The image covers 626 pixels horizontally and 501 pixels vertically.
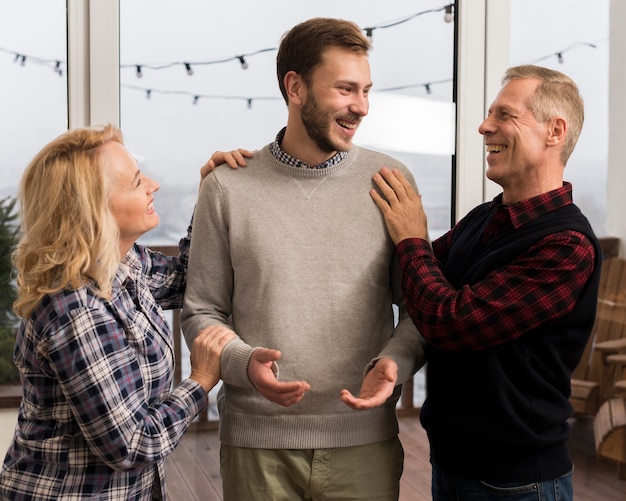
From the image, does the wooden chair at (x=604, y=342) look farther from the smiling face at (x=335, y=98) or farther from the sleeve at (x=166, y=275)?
the sleeve at (x=166, y=275)

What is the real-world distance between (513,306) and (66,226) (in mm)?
973

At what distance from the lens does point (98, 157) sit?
1718 mm

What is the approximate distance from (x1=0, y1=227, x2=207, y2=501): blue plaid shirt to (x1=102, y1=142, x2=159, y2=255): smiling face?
0.10 meters

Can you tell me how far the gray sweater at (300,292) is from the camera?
1.95 m

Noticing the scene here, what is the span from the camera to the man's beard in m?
1.96

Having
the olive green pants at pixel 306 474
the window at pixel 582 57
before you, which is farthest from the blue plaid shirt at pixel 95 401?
the window at pixel 582 57

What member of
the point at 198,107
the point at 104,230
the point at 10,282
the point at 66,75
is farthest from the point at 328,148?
the point at 10,282

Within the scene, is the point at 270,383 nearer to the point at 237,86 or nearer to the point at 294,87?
the point at 294,87

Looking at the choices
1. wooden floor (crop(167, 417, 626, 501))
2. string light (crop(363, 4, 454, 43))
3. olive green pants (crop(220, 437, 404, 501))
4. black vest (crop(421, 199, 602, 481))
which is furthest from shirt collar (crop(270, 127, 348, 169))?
wooden floor (crop(167, 417, 626, 501))

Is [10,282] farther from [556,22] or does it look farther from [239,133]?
[556,22]

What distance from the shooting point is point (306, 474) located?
1.95 meters

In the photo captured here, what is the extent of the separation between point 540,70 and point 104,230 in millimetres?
1122

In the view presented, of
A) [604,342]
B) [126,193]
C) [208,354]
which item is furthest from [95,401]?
[604,342]

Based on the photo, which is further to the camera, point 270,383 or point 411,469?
point 411,469
